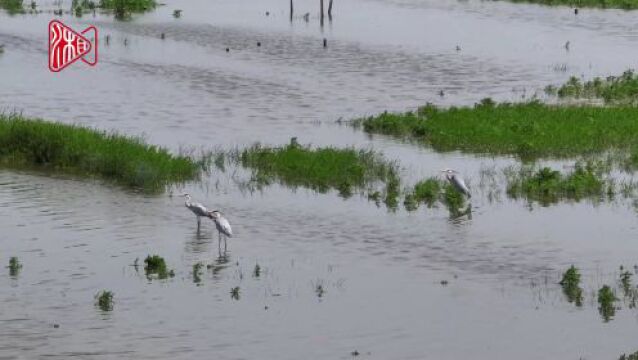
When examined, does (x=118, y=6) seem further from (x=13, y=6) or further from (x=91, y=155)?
(x=91, y=155)

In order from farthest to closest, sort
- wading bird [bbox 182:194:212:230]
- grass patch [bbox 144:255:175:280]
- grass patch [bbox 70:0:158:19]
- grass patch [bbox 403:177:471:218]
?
grass patch [bbox 70:0:158:19], grass patch [bbox 403:177:471:218], wading bird [bbox 182:194:212:230], grass patch [bbox 144:255:175:280]

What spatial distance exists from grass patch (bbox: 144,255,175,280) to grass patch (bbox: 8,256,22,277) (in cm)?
223

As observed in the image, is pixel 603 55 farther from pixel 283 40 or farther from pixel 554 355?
pixel 554 355

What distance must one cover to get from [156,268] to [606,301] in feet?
25.4

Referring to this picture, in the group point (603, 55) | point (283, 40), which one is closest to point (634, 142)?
point (603, 55)

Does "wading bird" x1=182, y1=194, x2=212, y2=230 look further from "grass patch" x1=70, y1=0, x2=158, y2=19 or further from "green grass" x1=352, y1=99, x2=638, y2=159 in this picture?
"grass patch" x1=70, y1=0, x2=158, y2=19

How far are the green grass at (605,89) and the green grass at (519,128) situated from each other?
12.6 ft

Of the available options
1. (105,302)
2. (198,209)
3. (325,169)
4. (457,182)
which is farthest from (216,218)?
(325,169)

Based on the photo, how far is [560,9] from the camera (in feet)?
285

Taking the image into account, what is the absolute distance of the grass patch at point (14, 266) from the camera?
2338cm

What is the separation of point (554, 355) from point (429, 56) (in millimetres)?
45121

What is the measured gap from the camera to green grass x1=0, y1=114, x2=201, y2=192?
3150cm

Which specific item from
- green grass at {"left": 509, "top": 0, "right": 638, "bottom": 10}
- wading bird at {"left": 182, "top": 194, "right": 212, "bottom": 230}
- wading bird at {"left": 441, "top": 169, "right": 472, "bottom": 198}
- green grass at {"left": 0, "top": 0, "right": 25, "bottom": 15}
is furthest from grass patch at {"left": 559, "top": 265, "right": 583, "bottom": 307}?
green grass at {"left": 509, "top": 0, "right": 638, "bottom": 10}
